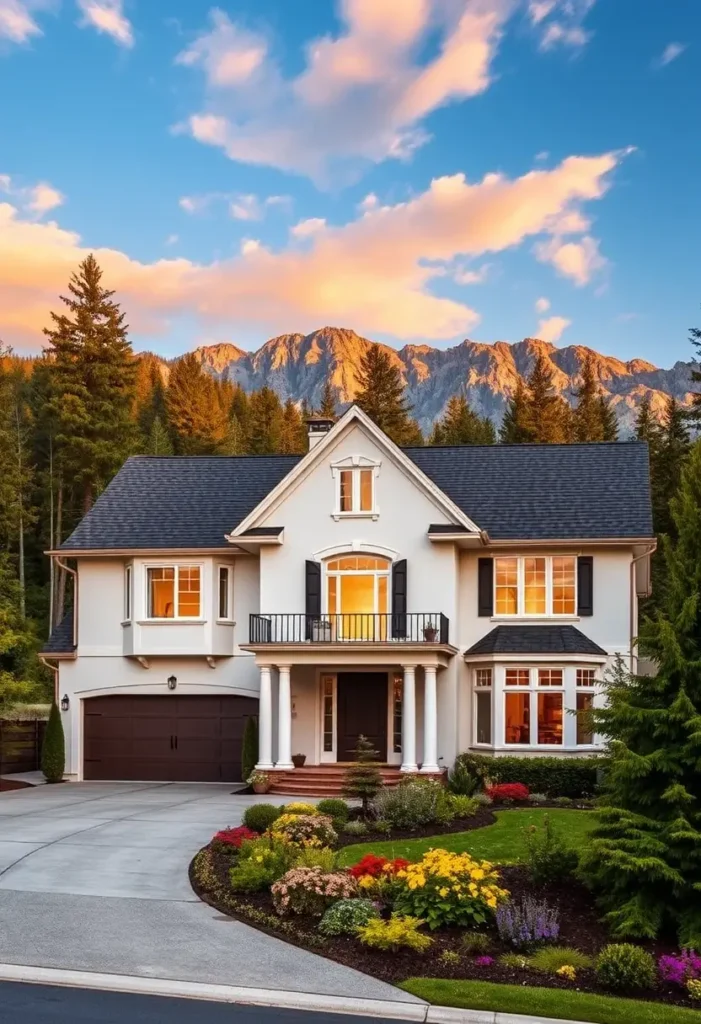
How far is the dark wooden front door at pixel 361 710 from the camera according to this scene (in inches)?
1105

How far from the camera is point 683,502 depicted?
13211mm

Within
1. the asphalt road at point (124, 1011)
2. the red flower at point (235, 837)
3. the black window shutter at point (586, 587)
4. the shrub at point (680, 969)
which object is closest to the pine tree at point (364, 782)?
the red flower at point (235, 837)

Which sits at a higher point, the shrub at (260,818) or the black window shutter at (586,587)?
the black window shutter at (586,587)

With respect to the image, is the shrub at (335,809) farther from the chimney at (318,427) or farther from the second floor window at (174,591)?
the chimney at (318,427)

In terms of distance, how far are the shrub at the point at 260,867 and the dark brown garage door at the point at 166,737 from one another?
552 inches

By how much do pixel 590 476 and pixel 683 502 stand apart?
54.0 ft

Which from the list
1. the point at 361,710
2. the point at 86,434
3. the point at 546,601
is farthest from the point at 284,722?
the point at 86,434

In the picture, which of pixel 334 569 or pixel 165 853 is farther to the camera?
pixel 334 569

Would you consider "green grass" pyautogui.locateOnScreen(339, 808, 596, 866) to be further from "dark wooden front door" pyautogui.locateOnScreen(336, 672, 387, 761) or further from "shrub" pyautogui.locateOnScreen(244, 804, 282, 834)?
"dark wooden front door" pyautogui.locateOnScreen(336, 672, 387, 761)

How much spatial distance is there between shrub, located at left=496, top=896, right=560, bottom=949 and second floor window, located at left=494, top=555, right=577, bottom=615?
16.2 m

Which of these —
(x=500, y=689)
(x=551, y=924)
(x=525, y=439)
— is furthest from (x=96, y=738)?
(x=525, y=439)

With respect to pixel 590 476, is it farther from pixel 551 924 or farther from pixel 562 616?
pixel 551 924

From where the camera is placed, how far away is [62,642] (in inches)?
1194

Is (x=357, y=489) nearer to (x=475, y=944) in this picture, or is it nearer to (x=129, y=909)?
(x=129, y=909)
